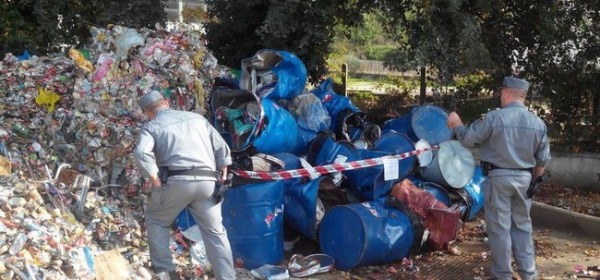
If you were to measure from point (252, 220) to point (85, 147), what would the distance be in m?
2.00

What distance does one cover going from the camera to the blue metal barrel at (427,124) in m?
6.68

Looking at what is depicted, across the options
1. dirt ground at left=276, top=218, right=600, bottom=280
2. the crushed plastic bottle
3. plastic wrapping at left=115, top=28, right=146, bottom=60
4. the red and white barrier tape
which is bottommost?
dirt ground at left=276, top=218, right=600, bottom=280

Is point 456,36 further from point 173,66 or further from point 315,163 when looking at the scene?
point 173,66

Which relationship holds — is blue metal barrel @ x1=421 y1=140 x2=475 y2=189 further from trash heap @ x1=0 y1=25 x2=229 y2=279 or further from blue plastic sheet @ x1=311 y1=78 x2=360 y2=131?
trash heap @ x1=0 y1=25 x2=229 y2=279

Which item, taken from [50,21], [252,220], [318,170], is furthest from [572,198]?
[50,21]

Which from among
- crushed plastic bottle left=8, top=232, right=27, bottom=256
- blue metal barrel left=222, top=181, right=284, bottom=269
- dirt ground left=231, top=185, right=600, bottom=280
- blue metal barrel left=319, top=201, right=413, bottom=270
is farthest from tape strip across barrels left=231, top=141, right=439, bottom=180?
crushed plastic bottle left=8, top=232, right=27, bottom=256

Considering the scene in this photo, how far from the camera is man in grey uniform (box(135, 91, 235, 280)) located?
4332 millimetres

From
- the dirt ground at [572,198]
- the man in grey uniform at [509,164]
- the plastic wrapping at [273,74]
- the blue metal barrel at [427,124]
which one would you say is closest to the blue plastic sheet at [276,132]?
the plastic wrapping at [273,74]

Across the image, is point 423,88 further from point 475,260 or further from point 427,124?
point 475,260

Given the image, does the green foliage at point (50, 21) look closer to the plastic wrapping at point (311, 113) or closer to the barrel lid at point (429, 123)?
the plastic wrapping at point (311, 113)

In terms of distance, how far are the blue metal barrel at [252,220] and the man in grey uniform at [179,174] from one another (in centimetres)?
55

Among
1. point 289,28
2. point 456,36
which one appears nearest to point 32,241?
point 289,28

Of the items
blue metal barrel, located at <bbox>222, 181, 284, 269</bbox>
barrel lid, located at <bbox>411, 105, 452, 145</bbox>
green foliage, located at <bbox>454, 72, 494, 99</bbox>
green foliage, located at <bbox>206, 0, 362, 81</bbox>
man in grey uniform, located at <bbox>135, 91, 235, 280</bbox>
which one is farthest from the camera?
green foliage, located at <bbox>454, 72, 494, 99</bbox>

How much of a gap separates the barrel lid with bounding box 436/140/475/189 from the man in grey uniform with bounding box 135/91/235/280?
98.3 inches
